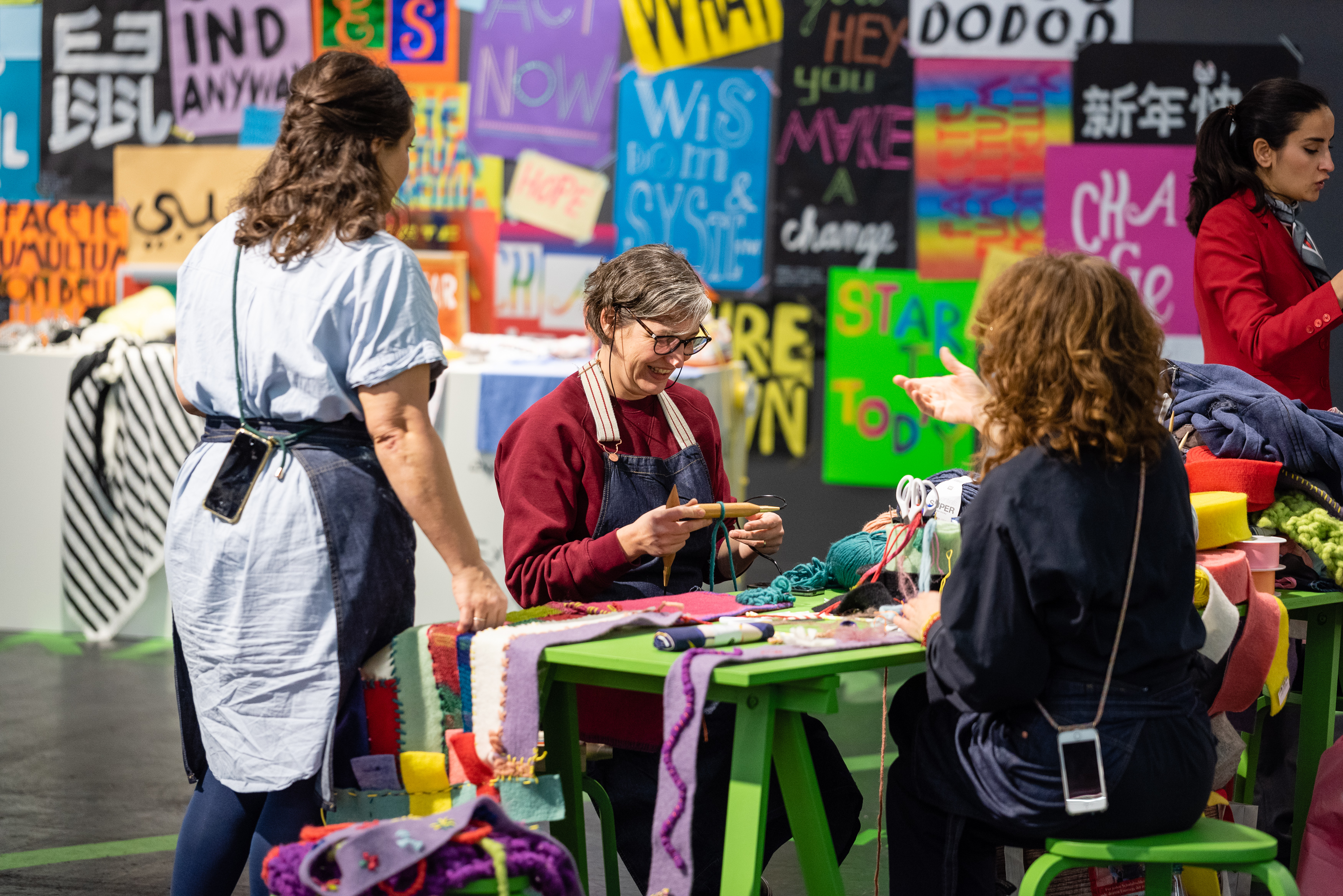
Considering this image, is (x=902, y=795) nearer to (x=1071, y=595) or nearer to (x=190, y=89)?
(x=1071, y=595)

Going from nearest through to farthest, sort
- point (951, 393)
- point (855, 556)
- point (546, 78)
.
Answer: point (951, 393)
point (855, 556)
point (546, 78)

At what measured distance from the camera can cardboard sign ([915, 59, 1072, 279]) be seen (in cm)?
549

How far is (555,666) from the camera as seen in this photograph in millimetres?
2070

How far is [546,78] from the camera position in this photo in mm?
5887

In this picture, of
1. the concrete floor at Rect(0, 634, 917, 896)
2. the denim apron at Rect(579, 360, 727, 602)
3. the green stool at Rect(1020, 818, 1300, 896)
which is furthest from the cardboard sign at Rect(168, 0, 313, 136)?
the green stool at Rect(1020, 818, 1300, 896)

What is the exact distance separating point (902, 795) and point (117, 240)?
5.27m

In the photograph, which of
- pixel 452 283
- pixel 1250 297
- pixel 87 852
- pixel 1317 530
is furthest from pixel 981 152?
pixel 87 852

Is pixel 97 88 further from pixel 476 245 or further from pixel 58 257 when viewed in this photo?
pixel 476 245

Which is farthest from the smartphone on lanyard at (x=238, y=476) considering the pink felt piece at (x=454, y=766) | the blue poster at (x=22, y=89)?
the blue poster at (x=22, y=89)

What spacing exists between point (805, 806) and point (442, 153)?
4529mm

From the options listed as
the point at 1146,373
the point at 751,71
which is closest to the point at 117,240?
the point at 751,71

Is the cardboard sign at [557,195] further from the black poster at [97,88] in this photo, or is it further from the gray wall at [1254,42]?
the black poster at [97,88]

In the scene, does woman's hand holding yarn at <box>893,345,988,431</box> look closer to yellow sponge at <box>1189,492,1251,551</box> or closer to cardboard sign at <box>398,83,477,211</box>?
yellow sponge at <box>1189,492,1251,551</box>

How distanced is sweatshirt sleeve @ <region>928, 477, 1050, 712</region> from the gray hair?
3.08 feet
